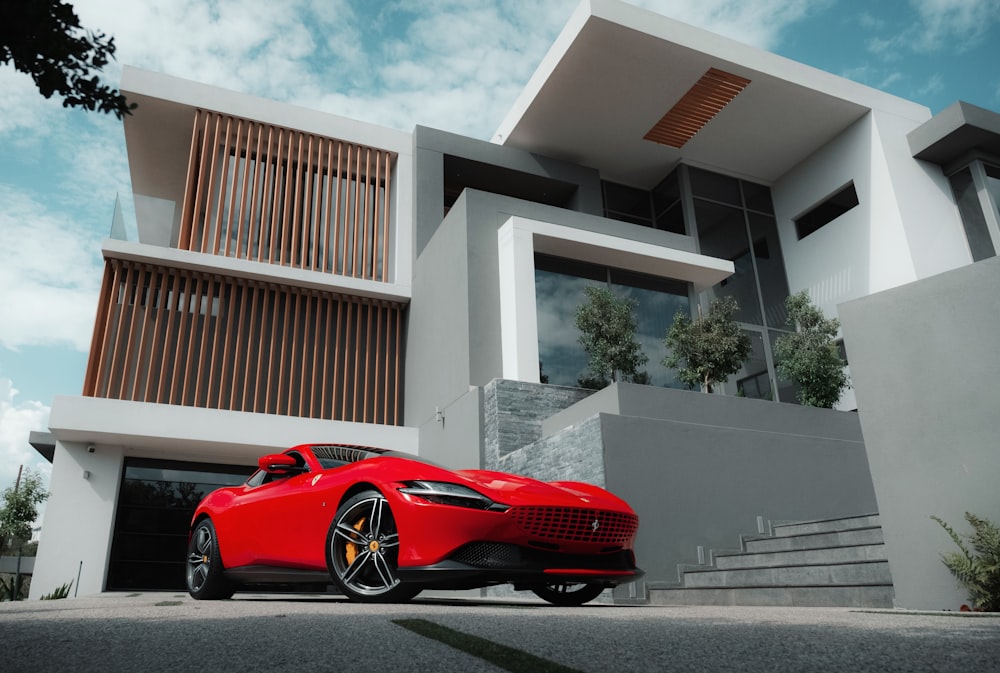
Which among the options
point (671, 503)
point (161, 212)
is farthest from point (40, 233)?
point (161, 212)

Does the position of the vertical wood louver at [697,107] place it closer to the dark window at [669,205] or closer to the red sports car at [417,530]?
the dark window at [669,205]

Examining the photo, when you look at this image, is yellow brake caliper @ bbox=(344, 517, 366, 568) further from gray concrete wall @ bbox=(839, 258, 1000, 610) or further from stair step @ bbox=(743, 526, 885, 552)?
stair step @ bbox=(743, 526, 885, 552)

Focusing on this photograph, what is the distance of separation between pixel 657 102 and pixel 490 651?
50.3 ft

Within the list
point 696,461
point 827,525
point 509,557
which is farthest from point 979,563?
point 696,461

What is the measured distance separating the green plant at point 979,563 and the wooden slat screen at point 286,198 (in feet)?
42.0

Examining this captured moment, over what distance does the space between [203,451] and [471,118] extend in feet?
31.3

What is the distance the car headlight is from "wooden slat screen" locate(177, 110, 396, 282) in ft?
38.5

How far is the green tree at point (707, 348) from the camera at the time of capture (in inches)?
489

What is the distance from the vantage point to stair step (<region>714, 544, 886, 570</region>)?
6.23 metres

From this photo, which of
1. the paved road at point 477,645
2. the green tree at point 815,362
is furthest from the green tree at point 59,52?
the green tree at point 815,362

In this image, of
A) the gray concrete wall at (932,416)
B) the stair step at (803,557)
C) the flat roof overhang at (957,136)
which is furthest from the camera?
the flat roof overhang at (957,136)

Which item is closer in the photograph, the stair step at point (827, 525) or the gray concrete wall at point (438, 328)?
the stair step at point (827, 525)

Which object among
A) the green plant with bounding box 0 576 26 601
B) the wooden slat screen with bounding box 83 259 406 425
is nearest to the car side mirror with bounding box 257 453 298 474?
the wooden slat screen with bounding box 83 259 406 425

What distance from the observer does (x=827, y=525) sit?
296 inches
